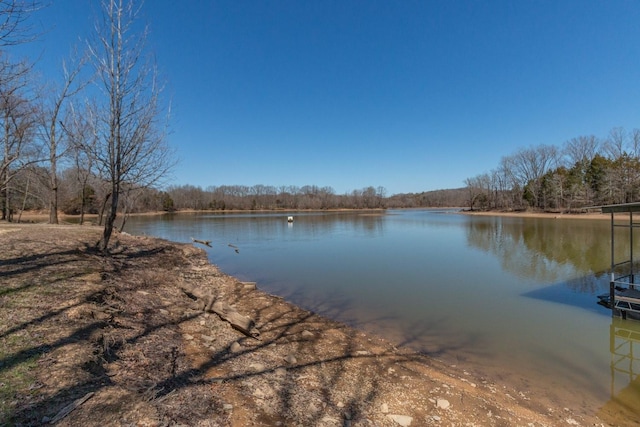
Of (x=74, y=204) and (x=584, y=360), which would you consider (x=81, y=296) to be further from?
(x=74, y=204)

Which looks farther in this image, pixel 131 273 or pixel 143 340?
pixel 131 273

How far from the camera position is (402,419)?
3.78 metres

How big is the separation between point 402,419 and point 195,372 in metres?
2.67

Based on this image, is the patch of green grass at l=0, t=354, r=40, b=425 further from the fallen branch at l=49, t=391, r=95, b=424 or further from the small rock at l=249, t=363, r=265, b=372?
the small rock at l=249, t=363, r=265, b=372

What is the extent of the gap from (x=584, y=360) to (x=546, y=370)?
1.11 m

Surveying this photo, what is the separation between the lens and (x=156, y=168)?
1127 centimetres

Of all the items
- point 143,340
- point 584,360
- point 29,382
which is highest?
point 29,382

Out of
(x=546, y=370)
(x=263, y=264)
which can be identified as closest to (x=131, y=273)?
(x=263, y=264)

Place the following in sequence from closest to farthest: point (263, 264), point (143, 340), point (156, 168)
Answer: point (143, 340) < point (156, 168) < point (263, 264)

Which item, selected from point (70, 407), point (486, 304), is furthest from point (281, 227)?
point (70, 407)

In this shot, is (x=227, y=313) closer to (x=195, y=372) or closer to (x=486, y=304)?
(x=195, y=372)

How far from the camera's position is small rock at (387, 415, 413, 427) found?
12.1ft

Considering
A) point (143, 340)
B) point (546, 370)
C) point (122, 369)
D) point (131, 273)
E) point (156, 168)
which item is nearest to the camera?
point (122, 369)

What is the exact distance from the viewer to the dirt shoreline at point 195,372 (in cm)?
298
